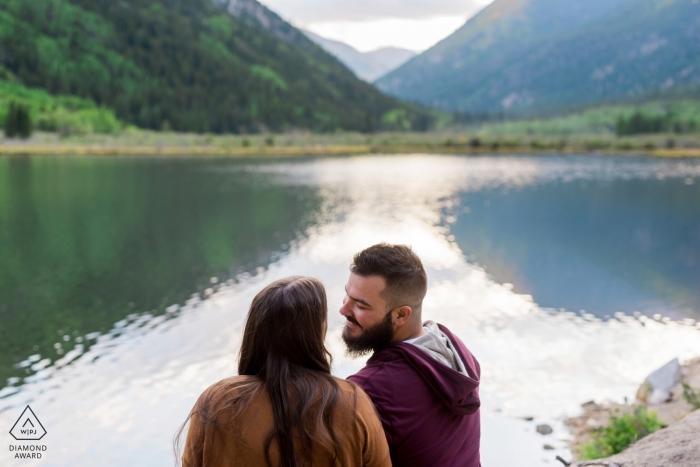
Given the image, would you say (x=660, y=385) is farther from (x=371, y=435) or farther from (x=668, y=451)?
(x=371, y=435)

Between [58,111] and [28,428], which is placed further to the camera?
[58,111]

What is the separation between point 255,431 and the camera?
1735 mm

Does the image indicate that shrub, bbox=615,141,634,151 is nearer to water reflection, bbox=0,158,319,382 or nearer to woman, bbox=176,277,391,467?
water reflection, bbox=0,158,319,382

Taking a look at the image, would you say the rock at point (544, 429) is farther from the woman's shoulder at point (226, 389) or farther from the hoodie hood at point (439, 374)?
the woman's shoulder at point (226, 389)

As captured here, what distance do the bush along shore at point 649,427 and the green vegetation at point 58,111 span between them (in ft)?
270

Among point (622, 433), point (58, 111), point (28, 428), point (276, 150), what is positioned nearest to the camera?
point (622, 433)

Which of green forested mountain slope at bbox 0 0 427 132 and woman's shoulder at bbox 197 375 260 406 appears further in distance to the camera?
green forested mountain slope at bbox 0 0 427 132

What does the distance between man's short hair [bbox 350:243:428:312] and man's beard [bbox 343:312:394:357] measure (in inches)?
3.3

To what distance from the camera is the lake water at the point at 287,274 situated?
5.50m

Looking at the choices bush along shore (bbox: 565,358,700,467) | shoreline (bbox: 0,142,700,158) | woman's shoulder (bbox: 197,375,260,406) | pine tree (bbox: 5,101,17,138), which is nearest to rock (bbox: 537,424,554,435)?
bush along shore (bbox: 565,358,700,467)

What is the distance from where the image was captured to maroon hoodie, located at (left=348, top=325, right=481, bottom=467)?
2047mm

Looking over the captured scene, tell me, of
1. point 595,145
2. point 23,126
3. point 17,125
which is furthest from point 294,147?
point 595,145

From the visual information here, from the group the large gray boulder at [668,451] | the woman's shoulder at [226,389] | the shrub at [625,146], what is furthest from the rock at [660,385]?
the shrub at [625,146]

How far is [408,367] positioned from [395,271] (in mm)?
378
